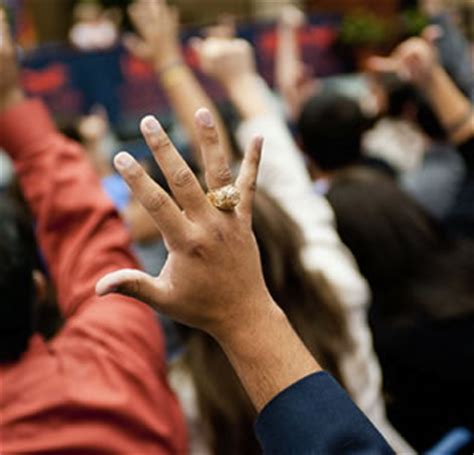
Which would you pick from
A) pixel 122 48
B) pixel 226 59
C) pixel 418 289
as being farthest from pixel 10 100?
pixel 122 48

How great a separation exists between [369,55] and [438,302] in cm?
496

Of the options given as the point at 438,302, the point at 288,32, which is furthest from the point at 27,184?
the point at 288,32

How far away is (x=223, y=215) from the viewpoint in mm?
655

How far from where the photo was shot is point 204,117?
0.63 meters

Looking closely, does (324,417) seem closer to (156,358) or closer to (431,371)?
(156,358)

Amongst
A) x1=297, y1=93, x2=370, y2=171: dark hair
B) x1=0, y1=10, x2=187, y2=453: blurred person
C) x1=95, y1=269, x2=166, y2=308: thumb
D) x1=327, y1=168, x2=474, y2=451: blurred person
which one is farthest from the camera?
x1=297, y1=93, x2=370, y2=171: dark hair

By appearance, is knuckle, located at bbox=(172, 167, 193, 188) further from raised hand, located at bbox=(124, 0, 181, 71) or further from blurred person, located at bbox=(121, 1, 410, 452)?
raised hand, located at bbox=(124, 0, 181, 71)

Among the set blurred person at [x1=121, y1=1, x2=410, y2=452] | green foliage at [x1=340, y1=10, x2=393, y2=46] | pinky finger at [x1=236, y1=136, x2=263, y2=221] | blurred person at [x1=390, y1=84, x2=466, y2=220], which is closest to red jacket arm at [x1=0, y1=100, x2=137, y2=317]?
blurred person at [x1=121, y1=1, x2=410, y2=452]

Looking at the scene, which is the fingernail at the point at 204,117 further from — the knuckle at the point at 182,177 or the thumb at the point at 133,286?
the thumb at the point at 133,286

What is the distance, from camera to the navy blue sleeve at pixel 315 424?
1.97ft

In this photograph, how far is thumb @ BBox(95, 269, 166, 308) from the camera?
0.59 m

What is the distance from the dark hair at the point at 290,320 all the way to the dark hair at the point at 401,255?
0.23 meters

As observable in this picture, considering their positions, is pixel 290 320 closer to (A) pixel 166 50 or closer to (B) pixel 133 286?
(B) pixel 133 286

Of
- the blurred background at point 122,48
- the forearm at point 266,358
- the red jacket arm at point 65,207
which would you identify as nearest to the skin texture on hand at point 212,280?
the forearm at point 266,358
